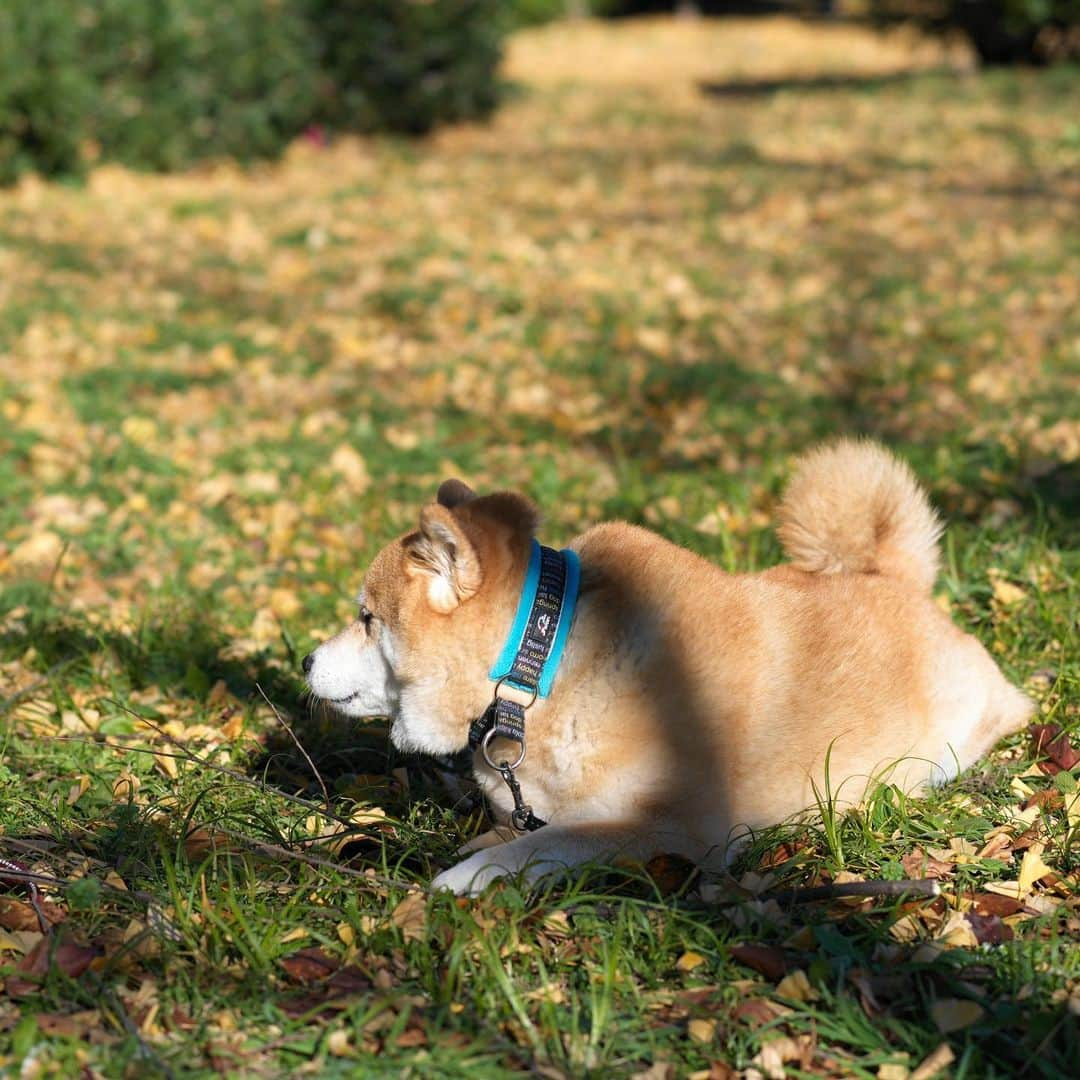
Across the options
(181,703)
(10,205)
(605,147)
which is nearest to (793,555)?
(181,703)

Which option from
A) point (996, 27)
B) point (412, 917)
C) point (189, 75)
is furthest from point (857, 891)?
point (996, 27)

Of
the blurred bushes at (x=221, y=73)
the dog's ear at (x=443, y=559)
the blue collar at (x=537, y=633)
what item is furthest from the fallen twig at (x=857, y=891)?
the blurred bushes at (x=221, y=73)

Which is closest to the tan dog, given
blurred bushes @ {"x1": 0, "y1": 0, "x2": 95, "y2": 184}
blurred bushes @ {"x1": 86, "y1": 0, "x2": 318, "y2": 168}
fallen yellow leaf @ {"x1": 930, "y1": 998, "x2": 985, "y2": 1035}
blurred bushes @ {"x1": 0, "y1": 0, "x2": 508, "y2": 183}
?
fallen yellow leaf @ {"x1": 930, "y1": 998, "x2": 985, "y2": 1035}

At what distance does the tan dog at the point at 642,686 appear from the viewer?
286 centimetres

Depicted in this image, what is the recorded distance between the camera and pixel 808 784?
3.04 metres

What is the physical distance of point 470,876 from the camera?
277cm

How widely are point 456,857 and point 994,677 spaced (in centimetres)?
155

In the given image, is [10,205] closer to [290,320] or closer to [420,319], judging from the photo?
[290,320]

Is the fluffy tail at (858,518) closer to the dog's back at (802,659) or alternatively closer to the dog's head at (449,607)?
the dog's back at (802,659)

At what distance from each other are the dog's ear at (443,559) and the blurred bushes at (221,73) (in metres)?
8.96

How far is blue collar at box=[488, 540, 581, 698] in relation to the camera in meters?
2.86

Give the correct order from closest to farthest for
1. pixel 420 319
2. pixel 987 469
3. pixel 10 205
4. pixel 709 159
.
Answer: pixel 987 469 < pixel 420 319 < pixel 10 205 < pixel 709 159

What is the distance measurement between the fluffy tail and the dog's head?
970 mm

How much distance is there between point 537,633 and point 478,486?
114 inches
